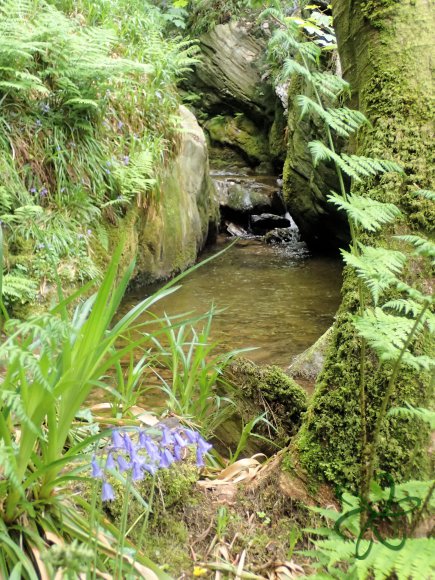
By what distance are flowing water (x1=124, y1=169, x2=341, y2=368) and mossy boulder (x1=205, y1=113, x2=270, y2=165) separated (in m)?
5.71

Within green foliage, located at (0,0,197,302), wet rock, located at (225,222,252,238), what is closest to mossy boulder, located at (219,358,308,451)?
green foliage, located at (0,0,197,302)

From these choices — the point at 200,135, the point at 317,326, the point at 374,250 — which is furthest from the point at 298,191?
the point at 374,250

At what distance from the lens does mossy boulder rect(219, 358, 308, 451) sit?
2586 mm

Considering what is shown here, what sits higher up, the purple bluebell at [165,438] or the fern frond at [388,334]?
the fern frond at [388,334]

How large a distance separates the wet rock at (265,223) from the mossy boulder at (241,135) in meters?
3.80

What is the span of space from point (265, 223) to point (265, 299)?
168 inches

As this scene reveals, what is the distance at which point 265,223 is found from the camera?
1016cm

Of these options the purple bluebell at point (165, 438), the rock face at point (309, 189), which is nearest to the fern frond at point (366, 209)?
the purple bluebell at point (165, 438)

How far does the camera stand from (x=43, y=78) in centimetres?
465

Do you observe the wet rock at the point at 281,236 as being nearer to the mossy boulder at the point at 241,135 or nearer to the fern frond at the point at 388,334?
the mossy boulder at the point at 241,135

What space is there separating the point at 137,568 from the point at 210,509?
0.45 m

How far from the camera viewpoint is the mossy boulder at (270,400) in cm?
259

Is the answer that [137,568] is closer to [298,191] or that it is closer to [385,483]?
[385,483]

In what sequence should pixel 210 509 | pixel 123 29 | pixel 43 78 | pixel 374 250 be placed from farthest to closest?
pixel 123 29 → pixel 43 78 → pixel 210 509 → pixel 374 250
